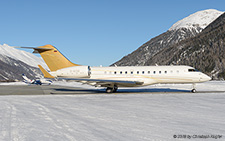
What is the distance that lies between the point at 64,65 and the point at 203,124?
20350mm

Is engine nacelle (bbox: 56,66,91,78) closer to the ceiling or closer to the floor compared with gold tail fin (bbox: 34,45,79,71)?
closer to the floor

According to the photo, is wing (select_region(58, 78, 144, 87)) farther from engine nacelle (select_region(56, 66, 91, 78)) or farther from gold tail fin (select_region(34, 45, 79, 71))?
gold tail fin (select_region(34, 45, 79, 71))

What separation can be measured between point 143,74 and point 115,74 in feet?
10.4

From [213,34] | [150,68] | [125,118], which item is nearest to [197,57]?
[213,34]

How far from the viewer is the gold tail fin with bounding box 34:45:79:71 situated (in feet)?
83.7

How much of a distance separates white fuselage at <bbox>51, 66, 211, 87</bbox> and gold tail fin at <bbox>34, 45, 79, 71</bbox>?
0.85m

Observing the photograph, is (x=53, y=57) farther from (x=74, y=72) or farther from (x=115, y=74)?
(x=115, y=74)

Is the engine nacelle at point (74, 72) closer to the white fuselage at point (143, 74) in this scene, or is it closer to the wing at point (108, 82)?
the white fuselage at point (143, 74)

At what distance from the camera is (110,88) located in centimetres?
2416

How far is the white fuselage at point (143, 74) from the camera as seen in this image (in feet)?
76.3

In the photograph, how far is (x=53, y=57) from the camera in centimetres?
2556

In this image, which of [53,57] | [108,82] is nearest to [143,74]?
[108,82]

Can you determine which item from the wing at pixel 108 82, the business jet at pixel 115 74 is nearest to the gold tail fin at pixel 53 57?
the business jet at pixel 115 74

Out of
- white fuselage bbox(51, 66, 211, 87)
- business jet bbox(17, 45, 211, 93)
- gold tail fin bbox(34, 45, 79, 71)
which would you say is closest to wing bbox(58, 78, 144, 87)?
business jet bbox(17, 45, 211, 93)
